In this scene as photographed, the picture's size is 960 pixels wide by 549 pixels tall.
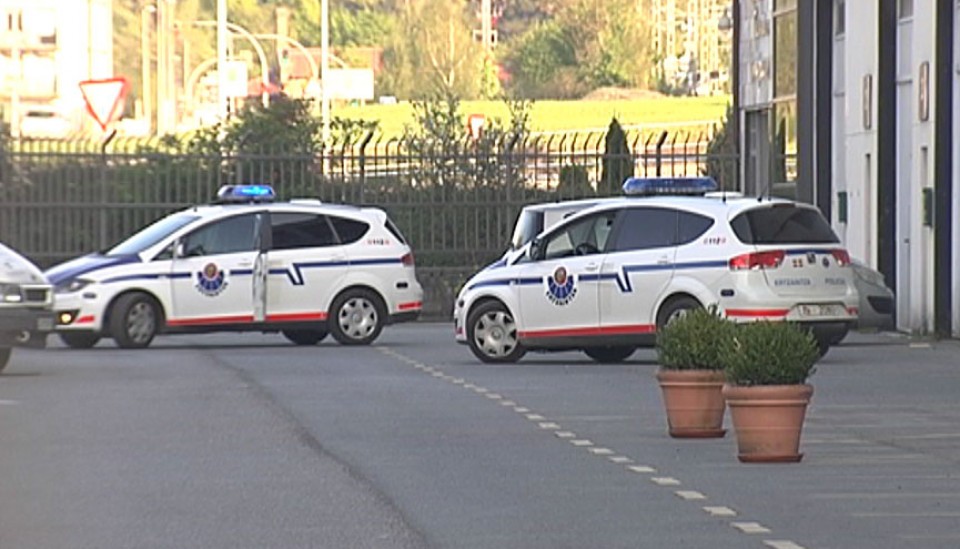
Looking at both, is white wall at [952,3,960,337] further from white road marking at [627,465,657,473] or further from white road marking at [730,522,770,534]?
white road marking at [730,522,770,534]

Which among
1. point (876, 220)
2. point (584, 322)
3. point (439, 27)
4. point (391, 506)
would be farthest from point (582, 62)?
point (391, 506)

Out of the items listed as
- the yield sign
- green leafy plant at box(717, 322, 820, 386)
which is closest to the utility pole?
the yield sign

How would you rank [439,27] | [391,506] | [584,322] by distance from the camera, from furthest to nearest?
[439,27]
[584,322]
[391,506]

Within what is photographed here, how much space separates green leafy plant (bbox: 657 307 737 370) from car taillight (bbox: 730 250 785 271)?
7.40 metres

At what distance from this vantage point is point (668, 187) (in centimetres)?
2830

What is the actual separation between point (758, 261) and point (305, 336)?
8.25 m

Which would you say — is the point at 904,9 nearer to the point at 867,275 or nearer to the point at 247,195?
the point at 867,275

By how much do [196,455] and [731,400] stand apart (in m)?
3.58

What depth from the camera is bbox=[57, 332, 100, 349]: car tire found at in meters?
29.6

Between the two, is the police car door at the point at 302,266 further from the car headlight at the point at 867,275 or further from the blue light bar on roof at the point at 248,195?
the car headlight at the point at 867,275

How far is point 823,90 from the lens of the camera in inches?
1480

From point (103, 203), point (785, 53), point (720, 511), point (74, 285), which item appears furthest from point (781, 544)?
point (785, 53)

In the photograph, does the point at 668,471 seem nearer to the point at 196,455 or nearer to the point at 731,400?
the point at 731,400

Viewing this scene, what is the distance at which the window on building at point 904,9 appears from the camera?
32.7 metres
